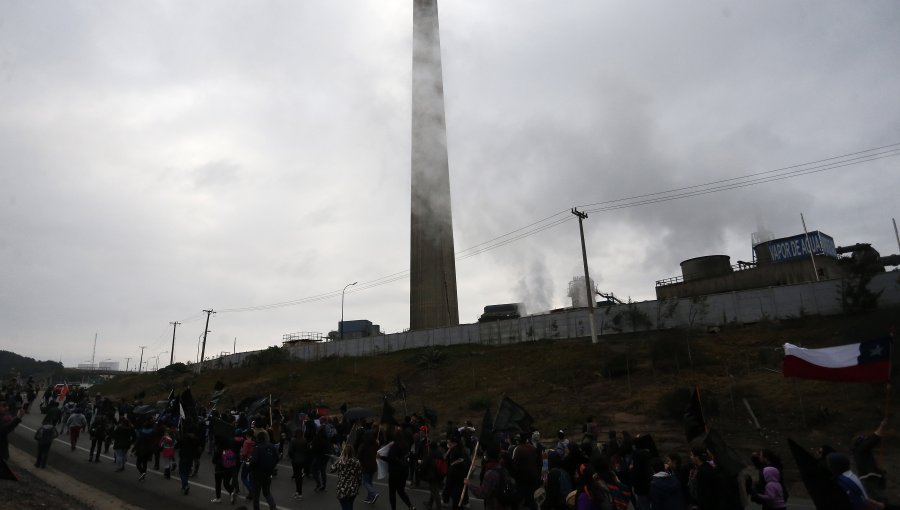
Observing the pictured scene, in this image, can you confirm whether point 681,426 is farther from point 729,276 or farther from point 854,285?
point 729,276

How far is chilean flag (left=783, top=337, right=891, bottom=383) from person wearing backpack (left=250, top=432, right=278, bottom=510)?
9.61 m

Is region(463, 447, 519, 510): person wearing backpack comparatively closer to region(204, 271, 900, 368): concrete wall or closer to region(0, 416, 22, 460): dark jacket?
region(0, 416, 22, 460): dark jacket

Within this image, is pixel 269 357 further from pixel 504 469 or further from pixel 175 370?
pixel 504 469

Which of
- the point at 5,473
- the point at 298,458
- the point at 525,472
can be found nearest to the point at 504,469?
the point at 525,472

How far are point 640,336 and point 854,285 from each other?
44.1ft

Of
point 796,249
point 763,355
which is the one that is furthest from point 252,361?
point 796,249

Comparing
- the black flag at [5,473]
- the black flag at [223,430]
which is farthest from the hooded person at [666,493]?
the black flag at [5,473]

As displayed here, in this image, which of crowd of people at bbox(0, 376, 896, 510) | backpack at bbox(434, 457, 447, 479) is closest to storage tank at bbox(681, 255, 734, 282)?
crowd of people at bbox(0, 376, 896, 510)

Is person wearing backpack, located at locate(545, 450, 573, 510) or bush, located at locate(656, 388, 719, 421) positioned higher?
bush, located at locate(656, 388, 719, 421)

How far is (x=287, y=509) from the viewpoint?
10305 millimetres

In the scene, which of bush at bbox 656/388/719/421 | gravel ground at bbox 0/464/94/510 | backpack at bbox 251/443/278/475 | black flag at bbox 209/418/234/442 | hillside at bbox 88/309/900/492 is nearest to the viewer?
gravel ground at bbox 0/464/94/510

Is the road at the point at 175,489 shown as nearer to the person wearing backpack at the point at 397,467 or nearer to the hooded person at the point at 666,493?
the person wearing backpack at the point at 397,467

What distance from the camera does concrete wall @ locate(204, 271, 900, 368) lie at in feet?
109

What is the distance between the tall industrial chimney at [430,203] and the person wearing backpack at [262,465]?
5177 centimetres
